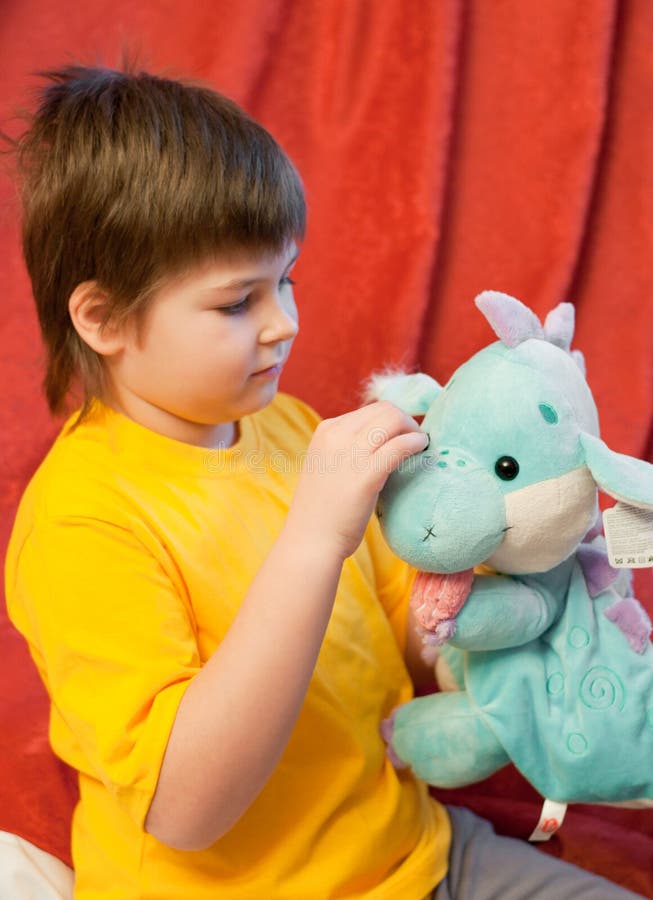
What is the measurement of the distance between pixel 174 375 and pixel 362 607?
0.27 m

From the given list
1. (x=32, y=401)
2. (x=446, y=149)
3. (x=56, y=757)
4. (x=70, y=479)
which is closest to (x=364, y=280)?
(x=446, y=149)

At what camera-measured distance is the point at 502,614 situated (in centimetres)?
67

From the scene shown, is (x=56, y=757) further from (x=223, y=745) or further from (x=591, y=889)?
(x=591, y=889)

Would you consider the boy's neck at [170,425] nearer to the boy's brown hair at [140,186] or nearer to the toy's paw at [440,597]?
the boy's brown hair at [140,186]

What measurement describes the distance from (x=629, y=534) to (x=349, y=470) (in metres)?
0.19

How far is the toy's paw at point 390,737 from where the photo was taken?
811 millimetres


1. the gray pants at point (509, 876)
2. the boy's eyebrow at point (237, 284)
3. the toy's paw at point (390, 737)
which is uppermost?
the boy's eyebrow at point (237, 284)

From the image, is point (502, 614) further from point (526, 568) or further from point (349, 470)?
point (349, 470)

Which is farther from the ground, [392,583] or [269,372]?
[269,372]

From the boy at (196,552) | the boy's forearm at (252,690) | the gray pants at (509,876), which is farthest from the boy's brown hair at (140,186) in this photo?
the gray pants at (509,876)

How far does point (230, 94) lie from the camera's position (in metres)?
Result: 1.15

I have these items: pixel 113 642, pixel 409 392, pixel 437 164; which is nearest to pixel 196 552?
pixel 113 642

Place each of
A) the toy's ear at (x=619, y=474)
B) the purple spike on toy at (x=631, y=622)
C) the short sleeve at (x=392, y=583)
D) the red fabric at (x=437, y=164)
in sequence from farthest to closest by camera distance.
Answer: the red fabric at (x=437, y=164) → the short sleeve at (x=392, y=583) → the purple spike on toy at (x=631, y=622) → the toy's ear at (x=619, y=474)

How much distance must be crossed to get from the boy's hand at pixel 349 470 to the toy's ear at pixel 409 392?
0.20ft
